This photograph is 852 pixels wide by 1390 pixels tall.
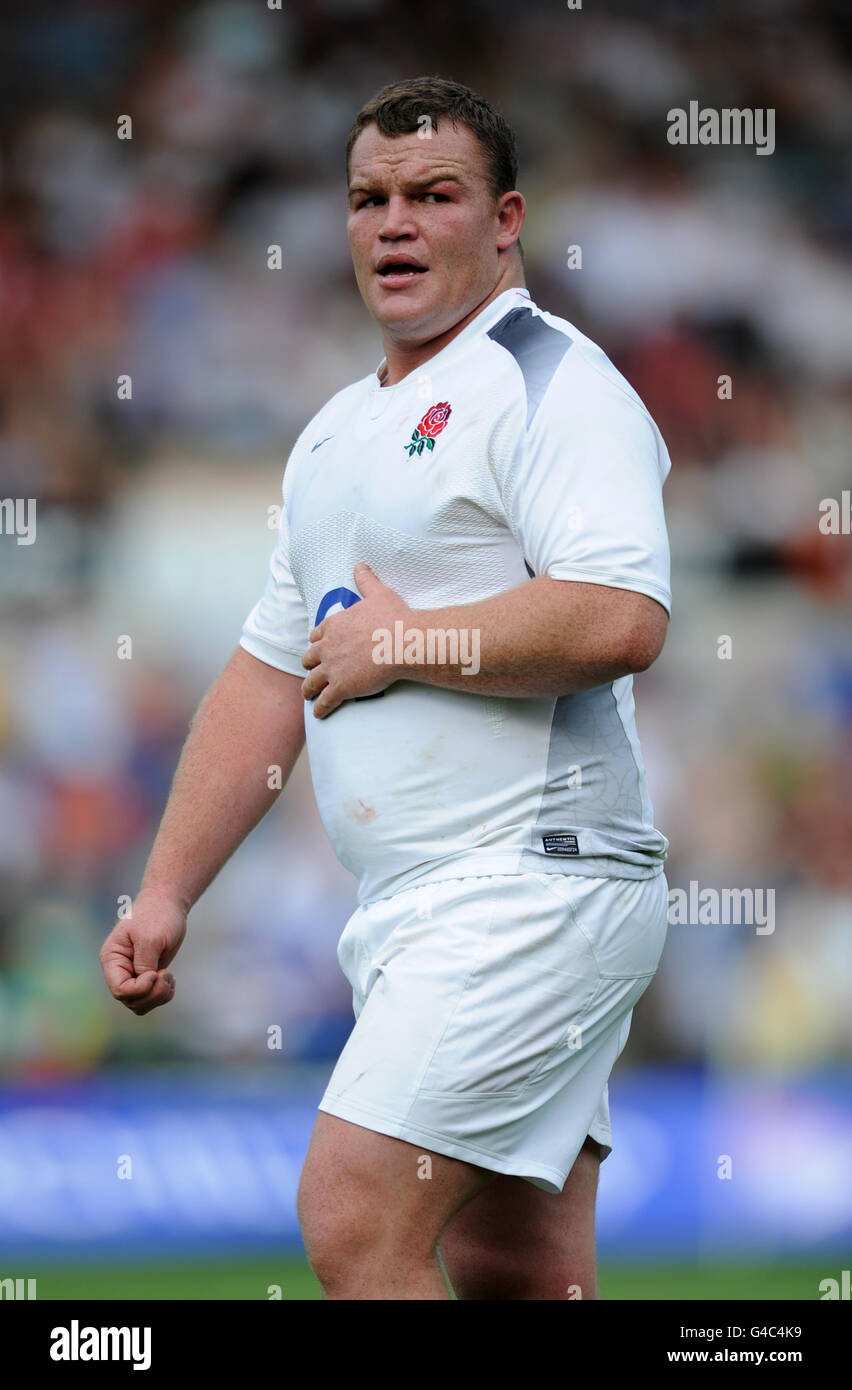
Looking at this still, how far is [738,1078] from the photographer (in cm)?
516

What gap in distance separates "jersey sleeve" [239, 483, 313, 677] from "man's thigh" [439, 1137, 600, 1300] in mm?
852

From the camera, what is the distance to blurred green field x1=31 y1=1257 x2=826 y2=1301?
170 inches

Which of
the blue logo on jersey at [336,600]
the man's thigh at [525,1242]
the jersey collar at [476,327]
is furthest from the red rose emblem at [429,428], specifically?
the man's thigh at [525,1242]

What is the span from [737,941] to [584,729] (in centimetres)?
342

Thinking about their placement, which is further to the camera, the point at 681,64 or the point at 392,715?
the point at 681,64

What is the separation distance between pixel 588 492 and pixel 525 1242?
1082mm

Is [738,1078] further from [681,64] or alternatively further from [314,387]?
[681,64]

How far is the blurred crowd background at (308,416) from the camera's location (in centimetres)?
545

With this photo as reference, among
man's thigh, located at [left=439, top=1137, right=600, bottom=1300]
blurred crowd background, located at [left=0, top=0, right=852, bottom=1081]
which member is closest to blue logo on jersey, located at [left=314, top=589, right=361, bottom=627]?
man's thigh, located at [left=439, top=1137, right=600, bottom=1300]

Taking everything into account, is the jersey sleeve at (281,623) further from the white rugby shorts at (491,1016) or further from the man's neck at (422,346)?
the white rugby shorts at (491,1016)

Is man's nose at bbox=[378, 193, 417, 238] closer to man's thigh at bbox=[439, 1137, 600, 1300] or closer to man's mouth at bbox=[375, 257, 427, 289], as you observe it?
man's mouth at bbox=[375, 257, 427, 289]

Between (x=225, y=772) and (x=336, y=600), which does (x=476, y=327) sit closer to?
(x=336, y=600)

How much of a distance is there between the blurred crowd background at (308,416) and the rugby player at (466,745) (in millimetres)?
2910
